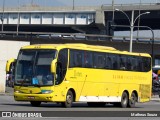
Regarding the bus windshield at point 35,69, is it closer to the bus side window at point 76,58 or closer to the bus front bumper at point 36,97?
the bus front bumper at point 36,97

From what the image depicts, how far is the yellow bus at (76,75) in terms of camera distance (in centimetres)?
2838

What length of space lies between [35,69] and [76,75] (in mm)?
2314

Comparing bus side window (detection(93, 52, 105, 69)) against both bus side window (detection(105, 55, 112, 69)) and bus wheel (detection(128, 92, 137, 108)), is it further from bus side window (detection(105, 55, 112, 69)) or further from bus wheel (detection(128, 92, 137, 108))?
bus wheel (detection(128, 92, 137, 108))

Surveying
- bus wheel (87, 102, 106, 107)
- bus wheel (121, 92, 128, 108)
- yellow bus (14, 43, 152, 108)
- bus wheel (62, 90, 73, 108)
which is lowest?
bus wheel (87, 102, 106, 107)

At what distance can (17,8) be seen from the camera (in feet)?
408

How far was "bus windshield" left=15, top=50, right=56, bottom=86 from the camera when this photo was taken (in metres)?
28.3

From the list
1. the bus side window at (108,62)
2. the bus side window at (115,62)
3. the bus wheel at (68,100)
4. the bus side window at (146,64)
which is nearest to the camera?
the bus wheel at (68,100)

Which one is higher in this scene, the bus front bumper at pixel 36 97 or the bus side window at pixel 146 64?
the bus side window at pixel 146 64

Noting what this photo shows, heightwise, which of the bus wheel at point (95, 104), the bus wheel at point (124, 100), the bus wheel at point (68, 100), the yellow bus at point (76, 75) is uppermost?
the yellow bus at point (76, 75)

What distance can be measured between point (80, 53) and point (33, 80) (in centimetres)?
308

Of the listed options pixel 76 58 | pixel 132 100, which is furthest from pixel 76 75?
pixel 132 100

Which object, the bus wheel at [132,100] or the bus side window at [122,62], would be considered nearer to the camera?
the bus side window at [122,62]

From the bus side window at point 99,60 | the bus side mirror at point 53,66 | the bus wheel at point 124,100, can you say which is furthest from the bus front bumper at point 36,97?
the bus wheel at point 124,100

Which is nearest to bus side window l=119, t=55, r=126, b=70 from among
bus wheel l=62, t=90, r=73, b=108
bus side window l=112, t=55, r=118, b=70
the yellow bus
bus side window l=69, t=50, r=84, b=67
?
the yellow bus
